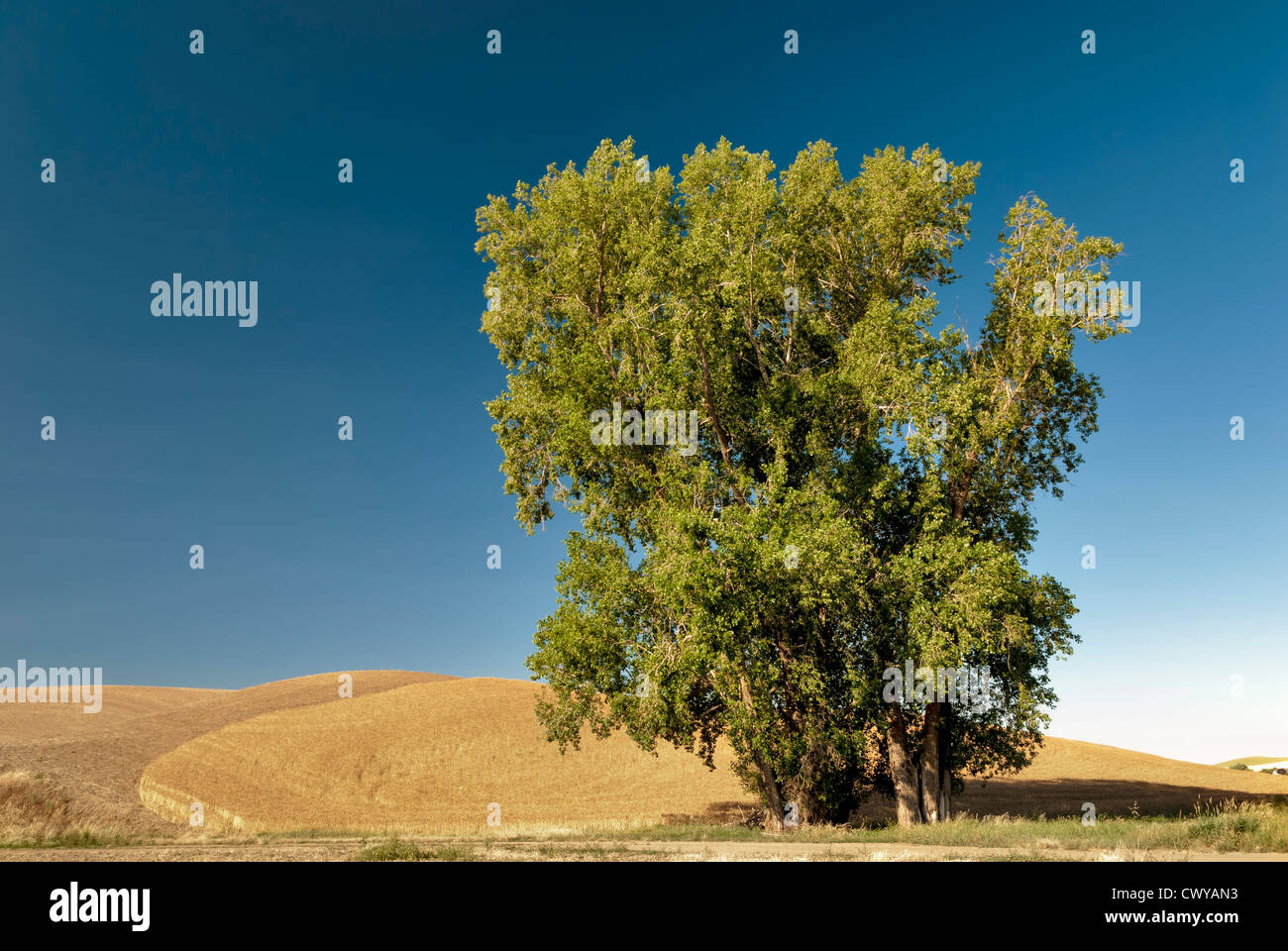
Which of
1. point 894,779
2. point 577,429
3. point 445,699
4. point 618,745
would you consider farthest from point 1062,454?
point 445,699

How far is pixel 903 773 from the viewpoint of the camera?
25859 mm

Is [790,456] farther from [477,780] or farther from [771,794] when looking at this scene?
[477,780]

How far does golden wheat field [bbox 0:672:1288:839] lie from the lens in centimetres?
3114

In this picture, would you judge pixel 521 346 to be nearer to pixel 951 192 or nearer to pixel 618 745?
pixel 951 192

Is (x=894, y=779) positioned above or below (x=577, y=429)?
below

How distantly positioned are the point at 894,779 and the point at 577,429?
15613mm

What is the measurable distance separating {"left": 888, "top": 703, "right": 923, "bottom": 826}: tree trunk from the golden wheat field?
7.71m

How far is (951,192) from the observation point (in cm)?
2748

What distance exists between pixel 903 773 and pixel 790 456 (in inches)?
439
